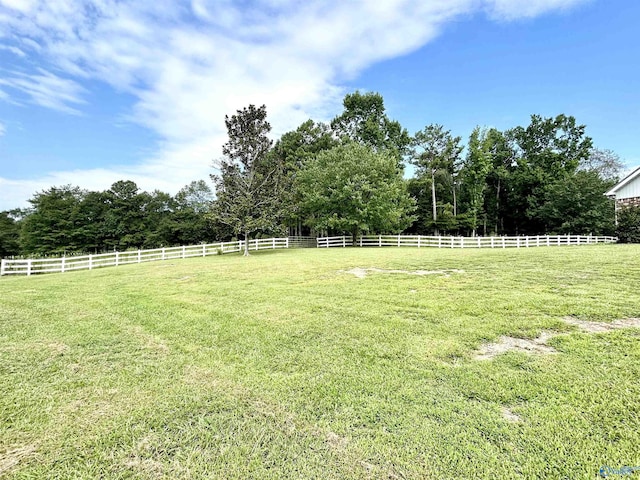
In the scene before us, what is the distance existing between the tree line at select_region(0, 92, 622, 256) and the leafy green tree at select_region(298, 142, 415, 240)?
89 mm

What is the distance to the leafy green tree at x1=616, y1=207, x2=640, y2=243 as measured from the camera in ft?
52.6

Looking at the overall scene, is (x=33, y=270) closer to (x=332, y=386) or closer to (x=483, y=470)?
(x=332, y=386)

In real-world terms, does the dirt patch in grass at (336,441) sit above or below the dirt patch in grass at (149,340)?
below

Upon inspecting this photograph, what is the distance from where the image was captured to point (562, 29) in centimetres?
1312

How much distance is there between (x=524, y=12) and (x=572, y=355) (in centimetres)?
1411

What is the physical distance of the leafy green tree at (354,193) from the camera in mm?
22969

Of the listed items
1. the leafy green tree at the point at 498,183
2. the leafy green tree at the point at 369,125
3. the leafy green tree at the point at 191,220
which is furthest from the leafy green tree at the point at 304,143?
the leafy green tree at the point at 498,183

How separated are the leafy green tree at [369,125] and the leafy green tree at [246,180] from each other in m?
15.4

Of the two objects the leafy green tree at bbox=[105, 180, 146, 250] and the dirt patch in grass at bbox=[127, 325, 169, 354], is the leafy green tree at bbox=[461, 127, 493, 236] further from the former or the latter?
the leafy green tree at bbox=[105, 180, 146, 250]

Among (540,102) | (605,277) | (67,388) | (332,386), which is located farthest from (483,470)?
(540,102)

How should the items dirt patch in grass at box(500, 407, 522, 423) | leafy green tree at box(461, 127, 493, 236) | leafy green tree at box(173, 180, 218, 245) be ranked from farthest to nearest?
leafy green tree at box(173, 180, 218, 245) → leafy green tree at box(461, 127, 493, 236) → dirt patch in grass at box(500, 407, 522, 423)

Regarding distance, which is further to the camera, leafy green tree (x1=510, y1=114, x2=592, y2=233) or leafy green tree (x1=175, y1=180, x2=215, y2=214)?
leafy green tree (x1=175, y1=180, x2=215, y2=214)

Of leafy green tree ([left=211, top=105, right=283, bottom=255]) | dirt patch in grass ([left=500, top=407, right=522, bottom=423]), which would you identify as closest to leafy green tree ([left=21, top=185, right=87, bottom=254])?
leafy green tree ([left=211, top=105, right=283, bottom=255])

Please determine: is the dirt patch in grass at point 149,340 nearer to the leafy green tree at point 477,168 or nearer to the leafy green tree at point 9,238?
the leafy green tree at point 477,168
